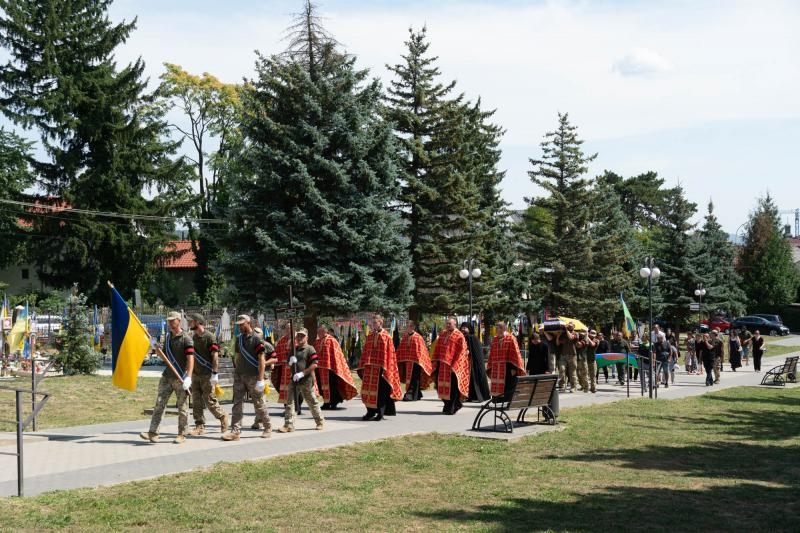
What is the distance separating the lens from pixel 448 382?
16.6 meters

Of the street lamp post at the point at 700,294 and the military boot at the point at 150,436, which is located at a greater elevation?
the street lamp post at the point at 700,294

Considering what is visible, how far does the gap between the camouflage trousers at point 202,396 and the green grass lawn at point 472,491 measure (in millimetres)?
2013

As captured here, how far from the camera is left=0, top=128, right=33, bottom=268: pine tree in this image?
44000mm

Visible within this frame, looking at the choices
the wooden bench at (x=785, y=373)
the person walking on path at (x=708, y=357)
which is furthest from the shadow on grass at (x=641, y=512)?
the wooden bench at (x=785, y=373)

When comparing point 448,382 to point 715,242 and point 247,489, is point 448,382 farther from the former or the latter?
point 715,242

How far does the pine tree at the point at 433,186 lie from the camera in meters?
32.9

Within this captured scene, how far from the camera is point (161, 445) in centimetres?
1231

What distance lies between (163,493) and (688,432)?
9.38 metres

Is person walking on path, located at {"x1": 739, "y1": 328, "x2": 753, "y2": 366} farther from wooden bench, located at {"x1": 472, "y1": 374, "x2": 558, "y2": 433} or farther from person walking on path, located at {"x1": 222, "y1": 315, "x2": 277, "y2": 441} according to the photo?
person walking on path, located at {"x1": 222, "y1": 315, "x2": 277, "y2": 441}

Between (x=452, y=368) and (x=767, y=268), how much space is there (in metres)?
58.2

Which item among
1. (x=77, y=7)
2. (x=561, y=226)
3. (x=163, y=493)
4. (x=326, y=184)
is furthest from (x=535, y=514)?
(x=77, y=7)

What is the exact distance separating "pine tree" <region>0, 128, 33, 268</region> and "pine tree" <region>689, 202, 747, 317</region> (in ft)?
117

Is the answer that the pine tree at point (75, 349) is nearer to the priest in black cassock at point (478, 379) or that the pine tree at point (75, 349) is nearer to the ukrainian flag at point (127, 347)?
the priest in black cassock at point (478, 379)

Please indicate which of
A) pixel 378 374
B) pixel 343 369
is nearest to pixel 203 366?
pixel 378 374
